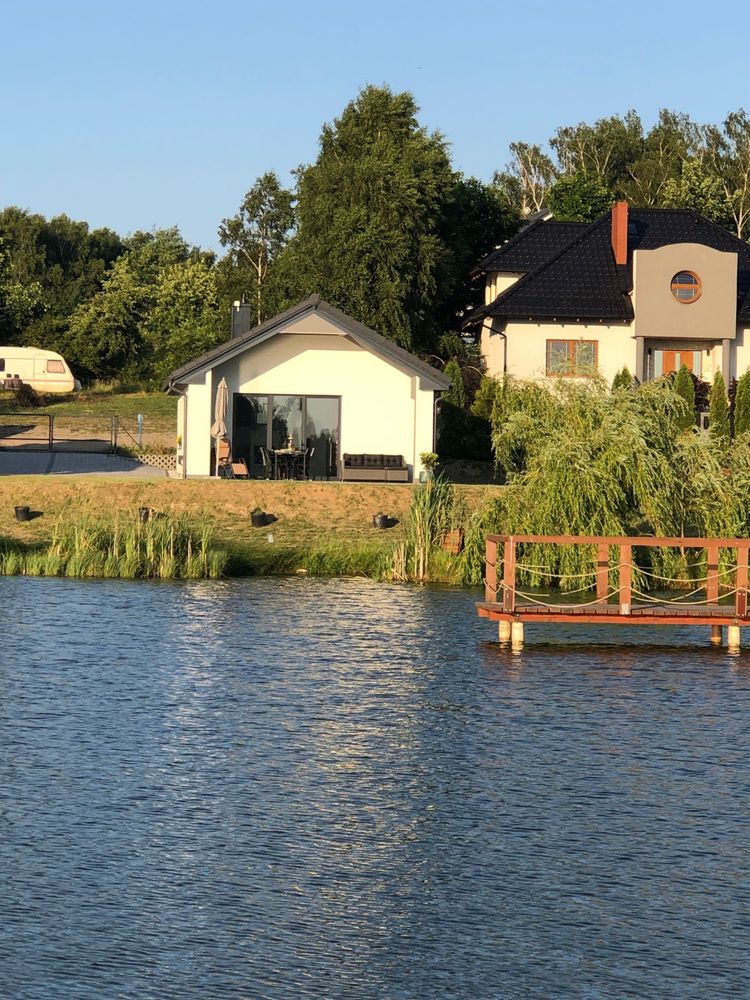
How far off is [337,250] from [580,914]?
1831 inches

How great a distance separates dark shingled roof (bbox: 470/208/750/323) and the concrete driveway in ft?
42.2

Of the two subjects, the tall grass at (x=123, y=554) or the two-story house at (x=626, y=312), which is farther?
the two-story house at (x=626, y=312)

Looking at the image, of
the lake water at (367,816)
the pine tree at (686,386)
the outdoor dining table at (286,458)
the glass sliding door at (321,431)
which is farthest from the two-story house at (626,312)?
the lake water at (367,816)

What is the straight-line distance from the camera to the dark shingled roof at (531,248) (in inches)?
2308

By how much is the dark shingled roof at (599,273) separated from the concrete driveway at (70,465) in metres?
12.8

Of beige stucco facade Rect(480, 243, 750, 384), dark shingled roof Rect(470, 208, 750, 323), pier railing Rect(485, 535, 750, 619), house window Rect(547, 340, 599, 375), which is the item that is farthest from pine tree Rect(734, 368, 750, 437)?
pier railing Rect(485, 535, 750, 619)

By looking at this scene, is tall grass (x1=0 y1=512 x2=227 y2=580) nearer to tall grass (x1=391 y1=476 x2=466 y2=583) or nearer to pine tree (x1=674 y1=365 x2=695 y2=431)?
tall grass (x1=391 y1=476 x2=466 y2=583)

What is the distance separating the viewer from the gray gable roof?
143 feet

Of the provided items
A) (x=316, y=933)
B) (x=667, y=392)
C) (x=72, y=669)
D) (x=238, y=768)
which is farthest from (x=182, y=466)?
→ (x=316, y=933)

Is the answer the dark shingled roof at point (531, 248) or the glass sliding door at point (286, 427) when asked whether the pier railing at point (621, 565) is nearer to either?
the glass sliding door at point (286, 427)

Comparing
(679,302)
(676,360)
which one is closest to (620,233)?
(679,302)

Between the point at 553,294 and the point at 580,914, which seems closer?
the point at 580,914

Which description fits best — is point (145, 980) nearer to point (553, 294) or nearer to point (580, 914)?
point (580, 914)

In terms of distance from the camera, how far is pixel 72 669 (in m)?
24.2
